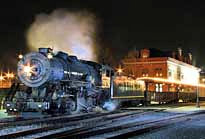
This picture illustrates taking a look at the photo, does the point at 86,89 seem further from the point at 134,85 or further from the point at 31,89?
the point at 134,85

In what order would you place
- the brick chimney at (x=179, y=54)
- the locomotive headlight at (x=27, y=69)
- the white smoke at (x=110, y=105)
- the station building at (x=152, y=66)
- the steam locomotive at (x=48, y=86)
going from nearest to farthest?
the steam locomotive at (x=48, y=86) < the locomotive headlight at (x=27, y=69) < the white smoke at (x=110, y=105) < the station building at (x=152, y=66) < the brick chimney at (x=179, y=54)

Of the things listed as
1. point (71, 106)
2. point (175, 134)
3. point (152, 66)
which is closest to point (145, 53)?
point (152, 66)

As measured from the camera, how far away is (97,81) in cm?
2683

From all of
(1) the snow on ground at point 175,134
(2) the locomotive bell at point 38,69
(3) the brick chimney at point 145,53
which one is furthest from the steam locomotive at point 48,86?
(3) the brick chimney at point 145,53

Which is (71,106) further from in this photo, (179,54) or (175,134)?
(179,54)

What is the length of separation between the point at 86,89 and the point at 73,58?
7.76ft

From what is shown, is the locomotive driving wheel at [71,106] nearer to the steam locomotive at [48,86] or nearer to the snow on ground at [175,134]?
the steam locomotive at [48,86]

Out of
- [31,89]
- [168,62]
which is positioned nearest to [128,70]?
[168,62]

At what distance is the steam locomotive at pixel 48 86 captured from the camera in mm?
21453

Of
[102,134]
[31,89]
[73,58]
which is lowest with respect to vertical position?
[102,134]

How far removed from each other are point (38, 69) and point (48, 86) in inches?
48.8

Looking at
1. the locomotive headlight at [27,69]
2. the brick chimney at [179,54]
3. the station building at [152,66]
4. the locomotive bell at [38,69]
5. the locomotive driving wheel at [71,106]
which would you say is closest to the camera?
the locomotive bell at [38,69]

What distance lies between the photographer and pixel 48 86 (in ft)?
72.6

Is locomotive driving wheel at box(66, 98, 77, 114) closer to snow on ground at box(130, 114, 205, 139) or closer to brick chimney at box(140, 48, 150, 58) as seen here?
snow on ground at box(130, 114, 205, 139)
